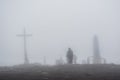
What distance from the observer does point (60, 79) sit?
58.4 ft

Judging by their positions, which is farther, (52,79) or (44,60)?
(44,60)

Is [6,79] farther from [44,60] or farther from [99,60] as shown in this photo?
[44,60]

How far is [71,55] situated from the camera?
116ft

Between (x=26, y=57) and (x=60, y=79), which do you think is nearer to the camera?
(x=60, y=79)

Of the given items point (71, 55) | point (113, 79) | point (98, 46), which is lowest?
point (113, 79)

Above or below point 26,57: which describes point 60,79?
below

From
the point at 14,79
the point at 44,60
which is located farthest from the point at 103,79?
the point at 44,60

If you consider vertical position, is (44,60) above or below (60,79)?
above

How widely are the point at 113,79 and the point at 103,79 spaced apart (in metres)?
0.57

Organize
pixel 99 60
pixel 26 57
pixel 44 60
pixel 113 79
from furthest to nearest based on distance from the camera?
pixel 44 60, pixel 26 57, pixel 99 60, pixel 113 79

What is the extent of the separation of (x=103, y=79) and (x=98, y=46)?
196 ft

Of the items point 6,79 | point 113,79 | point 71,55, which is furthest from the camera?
point 71,55

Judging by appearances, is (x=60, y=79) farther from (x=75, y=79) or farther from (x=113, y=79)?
(x=113, y=79)

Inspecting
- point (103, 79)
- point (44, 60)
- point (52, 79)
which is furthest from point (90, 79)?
point (44, 60)
